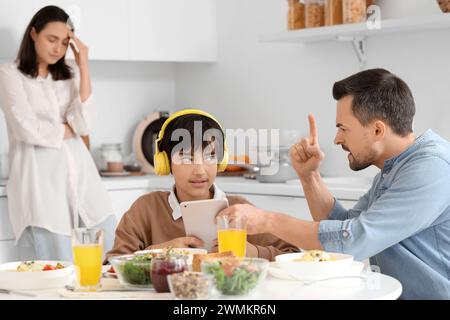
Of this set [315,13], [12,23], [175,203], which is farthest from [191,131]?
[12,23]

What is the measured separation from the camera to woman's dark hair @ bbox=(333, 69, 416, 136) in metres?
2.34

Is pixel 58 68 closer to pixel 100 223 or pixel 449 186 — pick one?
pixel 100 223

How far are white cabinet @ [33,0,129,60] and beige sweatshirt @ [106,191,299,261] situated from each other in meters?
1.83

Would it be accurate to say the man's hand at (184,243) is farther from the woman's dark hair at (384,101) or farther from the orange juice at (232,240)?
the woman's dark hair at (384,101)

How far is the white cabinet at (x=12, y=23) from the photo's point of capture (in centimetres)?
404

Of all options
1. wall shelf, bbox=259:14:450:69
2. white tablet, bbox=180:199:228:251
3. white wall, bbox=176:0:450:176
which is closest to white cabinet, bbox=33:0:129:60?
white wall, bbox=176:0:450:176

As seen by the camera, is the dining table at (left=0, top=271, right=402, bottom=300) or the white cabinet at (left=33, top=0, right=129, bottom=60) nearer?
the dining table at (left=0, top=271, right=402, bottom=300)

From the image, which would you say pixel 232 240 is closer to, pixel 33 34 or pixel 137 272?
pixel 137 272

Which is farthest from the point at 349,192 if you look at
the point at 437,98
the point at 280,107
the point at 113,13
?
the point at 113,13

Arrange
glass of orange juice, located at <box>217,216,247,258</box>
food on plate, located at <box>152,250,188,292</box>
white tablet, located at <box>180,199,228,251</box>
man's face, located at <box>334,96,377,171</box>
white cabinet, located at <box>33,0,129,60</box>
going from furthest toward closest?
white cabinet, located at <box>33,0,129,60</box>
man's face, located at <box>334,96,377,171</box>
white tablet, located at <box>180,199,228,251</box>
glass of orange juice, located at <box>217,216,247,258</box>
food on plate, located at <box>152,250,188,292</box>

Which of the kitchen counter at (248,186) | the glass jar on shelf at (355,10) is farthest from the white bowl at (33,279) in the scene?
the glass jar on shelf at (355,10)

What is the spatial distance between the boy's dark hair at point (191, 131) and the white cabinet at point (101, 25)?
5.89ft

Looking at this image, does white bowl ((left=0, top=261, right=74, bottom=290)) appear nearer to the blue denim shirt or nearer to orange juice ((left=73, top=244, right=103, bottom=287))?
orange juice ((left=73, top=244, right=103, bottom=287))

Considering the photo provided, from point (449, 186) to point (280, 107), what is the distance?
2.39 m
